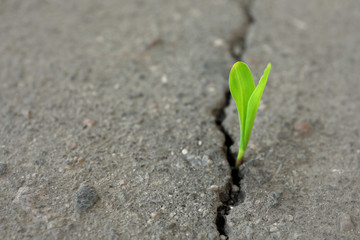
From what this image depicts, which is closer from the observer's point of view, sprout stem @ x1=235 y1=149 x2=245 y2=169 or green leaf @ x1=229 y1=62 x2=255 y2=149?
green leaf @ x1=229 y1=62 x2=255 y2=149

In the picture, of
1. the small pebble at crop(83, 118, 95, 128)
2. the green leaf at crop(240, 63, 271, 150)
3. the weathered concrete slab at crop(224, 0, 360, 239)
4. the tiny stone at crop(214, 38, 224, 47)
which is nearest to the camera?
the green leaf at crop(240, 63, 271, 150)

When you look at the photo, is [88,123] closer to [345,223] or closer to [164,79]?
[164,79]

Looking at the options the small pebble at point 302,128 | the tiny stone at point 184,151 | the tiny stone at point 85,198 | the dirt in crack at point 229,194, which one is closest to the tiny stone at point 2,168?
the tiny stone at point 85,198

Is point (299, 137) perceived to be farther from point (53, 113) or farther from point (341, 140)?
point (53, 113)

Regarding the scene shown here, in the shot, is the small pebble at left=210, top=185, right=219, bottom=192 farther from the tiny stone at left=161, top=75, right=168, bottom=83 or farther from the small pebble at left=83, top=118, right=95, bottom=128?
the tiny stone at left=161, top=75, right=168, bottom=83

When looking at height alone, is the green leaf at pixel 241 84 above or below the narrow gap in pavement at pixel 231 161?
above

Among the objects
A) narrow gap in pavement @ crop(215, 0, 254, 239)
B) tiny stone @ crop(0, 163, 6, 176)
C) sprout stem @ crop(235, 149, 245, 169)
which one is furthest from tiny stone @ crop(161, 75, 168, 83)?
tiny stone @ crop(0, 163, 6, 176)

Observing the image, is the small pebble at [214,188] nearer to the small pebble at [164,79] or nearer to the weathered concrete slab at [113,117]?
the weathered concrete slab at [113,117]
